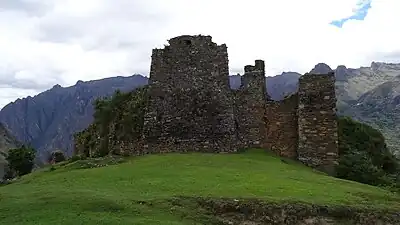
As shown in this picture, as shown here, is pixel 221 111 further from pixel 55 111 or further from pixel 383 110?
pixel 55 111

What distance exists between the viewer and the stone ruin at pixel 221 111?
32.8 meters

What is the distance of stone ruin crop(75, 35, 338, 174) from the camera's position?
32781mm

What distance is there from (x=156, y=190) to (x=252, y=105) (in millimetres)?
15827

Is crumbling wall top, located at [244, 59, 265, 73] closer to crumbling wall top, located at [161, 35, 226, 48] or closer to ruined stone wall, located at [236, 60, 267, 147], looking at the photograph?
ruined stone wall, located at [236, 60, 267, 147]

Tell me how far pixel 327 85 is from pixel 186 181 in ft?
46.9

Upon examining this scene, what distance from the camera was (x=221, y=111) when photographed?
33531 mm

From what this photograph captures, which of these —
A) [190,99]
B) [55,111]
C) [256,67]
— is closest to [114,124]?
[190,99]

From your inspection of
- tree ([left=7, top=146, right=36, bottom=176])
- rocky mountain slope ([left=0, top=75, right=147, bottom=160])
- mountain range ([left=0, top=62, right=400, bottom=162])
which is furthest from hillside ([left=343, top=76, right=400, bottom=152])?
tree ([left=7, top=146, right=36, bottom=176])

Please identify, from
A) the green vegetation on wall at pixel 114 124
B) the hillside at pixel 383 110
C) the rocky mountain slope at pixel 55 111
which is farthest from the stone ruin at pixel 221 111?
the rocky mountain slope at pixel 55 111

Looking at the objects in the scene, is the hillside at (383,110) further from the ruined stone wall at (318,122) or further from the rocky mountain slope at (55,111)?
the ruined stone wall at (318,122)

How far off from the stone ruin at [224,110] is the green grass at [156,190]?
332 cm

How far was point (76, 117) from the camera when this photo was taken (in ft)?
361

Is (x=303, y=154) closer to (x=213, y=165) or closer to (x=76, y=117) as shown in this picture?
(x=213, y=165)

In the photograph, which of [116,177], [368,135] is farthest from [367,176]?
[116,177]
